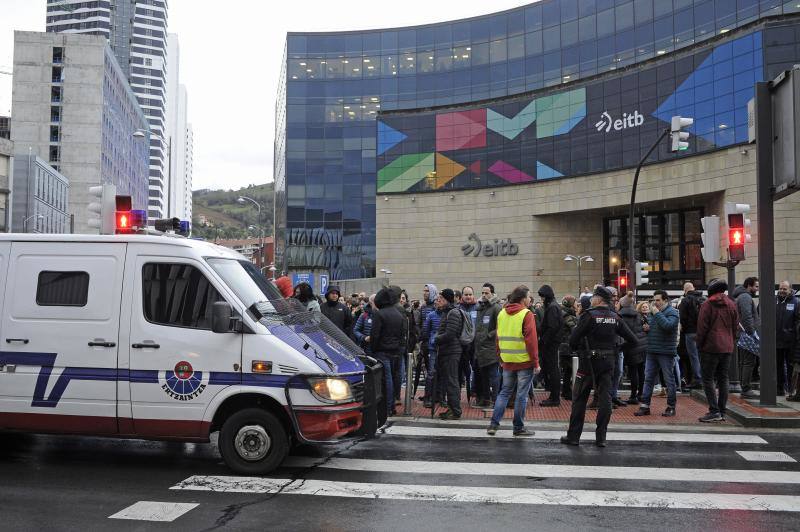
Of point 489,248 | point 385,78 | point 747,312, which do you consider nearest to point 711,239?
point 747,312

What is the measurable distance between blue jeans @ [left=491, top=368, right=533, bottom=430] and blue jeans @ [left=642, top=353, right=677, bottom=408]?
9.28ft

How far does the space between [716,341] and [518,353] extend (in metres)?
3.12

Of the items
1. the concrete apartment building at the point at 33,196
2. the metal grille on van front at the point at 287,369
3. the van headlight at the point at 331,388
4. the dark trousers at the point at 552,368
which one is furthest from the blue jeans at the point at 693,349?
the concrete apartment building at the point at 33,196

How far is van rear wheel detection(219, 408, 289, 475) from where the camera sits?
6.94 m

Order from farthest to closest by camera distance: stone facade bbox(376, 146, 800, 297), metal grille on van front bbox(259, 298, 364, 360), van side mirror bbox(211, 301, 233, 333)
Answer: stone facade bbox(376, 146, 800, 297), metal grille on van front bbox(259, 298, 364, 360), van side mirror bbox(211, 301, 233, 333)

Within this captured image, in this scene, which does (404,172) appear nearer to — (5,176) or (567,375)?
(5,176)

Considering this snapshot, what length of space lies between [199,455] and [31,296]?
2497mm

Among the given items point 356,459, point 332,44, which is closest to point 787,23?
point 356,459

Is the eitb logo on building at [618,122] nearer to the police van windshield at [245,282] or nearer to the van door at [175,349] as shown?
the police van windshield at [245,282]

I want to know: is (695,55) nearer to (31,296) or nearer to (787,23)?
(787,23)

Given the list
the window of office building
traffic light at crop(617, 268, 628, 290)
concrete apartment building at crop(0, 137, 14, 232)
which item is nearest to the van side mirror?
traffic light at crop(617, 268, 628, 290)

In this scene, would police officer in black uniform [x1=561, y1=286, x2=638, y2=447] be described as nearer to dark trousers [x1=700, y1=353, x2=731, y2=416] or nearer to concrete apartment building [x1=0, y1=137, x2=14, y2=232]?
dark trousers [x1=700, y1=353, x2=731, y2=416]

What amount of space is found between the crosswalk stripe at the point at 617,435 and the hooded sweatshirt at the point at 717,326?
4.33ft

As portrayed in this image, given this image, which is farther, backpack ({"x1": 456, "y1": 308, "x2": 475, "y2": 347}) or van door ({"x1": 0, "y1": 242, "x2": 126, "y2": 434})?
backpack ({"x1": 456, "y1": 308, "x2": 475, "y2": 347})
